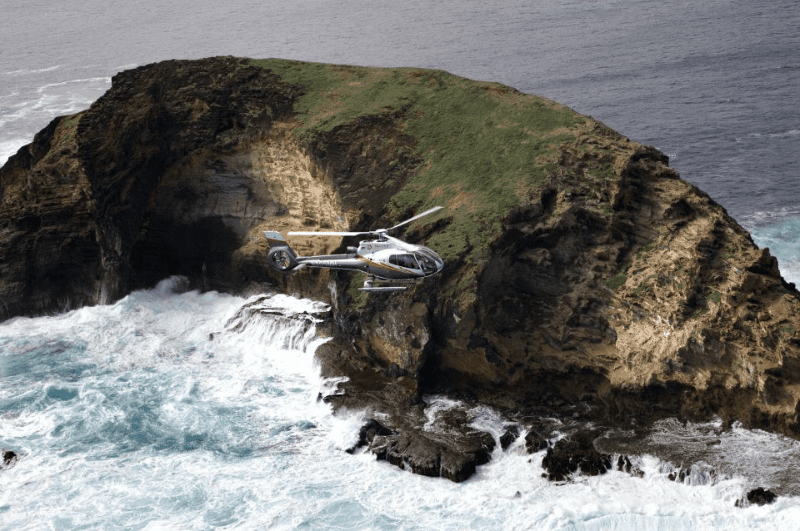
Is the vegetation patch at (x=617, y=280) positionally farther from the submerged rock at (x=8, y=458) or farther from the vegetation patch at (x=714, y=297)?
the submerged rock at (x=8, y=458)

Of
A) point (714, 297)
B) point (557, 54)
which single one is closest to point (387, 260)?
point (714, 297)

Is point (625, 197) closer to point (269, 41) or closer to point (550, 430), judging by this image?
point (550, 430)

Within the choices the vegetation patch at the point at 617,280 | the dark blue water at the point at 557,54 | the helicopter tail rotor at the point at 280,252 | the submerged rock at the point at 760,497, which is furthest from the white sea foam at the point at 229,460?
the dark blue water at the point at 557,54

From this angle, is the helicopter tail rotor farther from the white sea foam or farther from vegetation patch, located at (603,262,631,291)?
vegetation patch, located at (603,262,631,291)

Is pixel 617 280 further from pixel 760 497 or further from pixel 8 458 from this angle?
pixel 8 458

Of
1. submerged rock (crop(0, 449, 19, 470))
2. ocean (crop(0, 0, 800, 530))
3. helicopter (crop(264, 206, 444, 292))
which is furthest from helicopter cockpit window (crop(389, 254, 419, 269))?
A: submerged rock (crop(0, 449, 19, 470))
